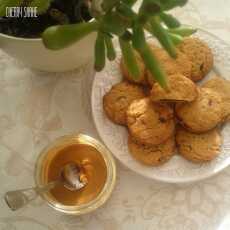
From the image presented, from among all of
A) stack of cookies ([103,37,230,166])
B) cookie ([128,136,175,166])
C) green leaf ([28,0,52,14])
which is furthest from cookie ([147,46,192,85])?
green leaf ([28,0,52,14])

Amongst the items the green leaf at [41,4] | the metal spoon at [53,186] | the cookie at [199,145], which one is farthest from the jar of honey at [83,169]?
the green leaf at [41,4]

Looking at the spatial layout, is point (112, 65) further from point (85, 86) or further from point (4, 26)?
point (4, 26)

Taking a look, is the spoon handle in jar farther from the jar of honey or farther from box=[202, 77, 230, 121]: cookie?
box=[202, 77, 230, 121]: cookie

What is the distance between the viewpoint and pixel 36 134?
2.31ft

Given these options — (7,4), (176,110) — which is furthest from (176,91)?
(7,4)

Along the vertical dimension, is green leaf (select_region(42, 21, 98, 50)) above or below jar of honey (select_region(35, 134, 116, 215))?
above

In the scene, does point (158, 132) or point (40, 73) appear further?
point (40, 73)

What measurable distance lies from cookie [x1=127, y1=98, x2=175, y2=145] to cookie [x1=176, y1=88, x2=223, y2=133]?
0.02 metres

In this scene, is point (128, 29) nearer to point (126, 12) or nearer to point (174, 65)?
point (126, 12)

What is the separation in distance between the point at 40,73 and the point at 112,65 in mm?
139

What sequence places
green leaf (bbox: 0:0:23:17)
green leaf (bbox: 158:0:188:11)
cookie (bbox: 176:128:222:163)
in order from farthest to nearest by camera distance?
cookie (bbox: 176:128:222:163) < green leaf (bbox: 0:0:23:17) < green leaf (bbox: 158:0:188:11)

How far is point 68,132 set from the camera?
0.71 meters

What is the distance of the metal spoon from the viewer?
0.62m

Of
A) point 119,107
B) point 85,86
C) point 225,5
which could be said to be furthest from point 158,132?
point 225,5
